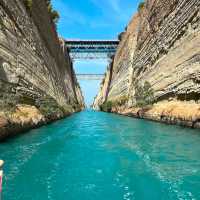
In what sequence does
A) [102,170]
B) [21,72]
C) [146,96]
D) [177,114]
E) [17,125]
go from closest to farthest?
[102,170], [17,125], [177,114], [21,72], [146,96]

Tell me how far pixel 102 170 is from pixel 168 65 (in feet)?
75.1

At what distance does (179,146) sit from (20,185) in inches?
281

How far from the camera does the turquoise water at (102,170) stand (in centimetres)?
713

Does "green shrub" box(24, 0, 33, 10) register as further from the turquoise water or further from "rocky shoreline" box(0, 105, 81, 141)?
the turquoise water

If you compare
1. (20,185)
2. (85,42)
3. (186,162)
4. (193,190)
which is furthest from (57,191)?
(85,42)

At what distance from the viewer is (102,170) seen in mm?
9273

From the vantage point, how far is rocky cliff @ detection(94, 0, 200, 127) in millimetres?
23422

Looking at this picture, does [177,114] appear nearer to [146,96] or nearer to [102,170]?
[146,96]

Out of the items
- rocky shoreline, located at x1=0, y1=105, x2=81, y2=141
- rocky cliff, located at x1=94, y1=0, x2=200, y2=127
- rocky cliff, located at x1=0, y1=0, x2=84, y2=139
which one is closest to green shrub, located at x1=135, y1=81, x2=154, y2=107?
rocky cliff, located at x1=94, y1=0, x2=200, y2=127

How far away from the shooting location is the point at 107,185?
772 cm

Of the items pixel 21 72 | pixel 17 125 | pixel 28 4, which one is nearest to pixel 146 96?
pixel 28 4

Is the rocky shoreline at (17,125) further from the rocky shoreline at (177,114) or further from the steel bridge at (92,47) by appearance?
the steel bridge at (92,47)

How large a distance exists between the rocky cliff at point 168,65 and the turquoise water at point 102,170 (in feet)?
23.2

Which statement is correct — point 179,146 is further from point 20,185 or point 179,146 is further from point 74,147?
point 20,185
